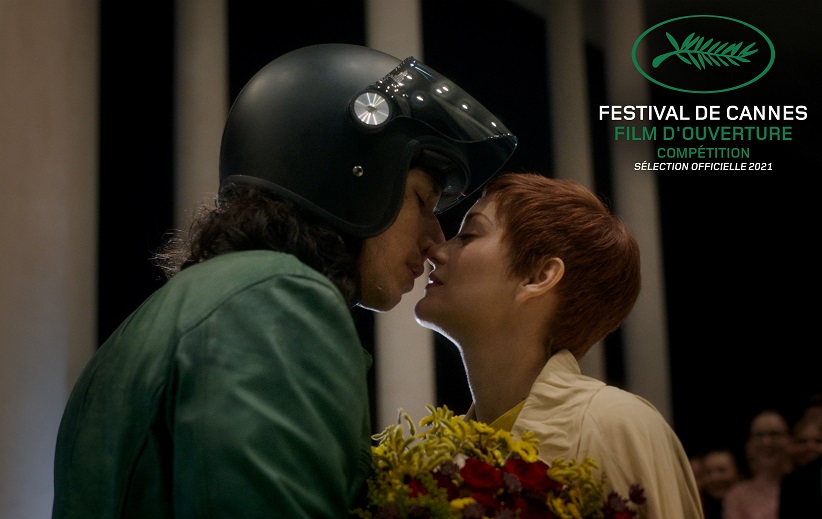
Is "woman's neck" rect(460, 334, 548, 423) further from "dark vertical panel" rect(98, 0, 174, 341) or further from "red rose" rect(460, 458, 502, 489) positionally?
"dark vertical panel" rect(98, 0, 174, 341)

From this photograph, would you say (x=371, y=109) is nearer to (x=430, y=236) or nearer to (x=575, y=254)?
(x=430, y=236)

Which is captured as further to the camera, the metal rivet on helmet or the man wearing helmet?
the metal rivet on helmet

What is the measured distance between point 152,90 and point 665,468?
2674 mm

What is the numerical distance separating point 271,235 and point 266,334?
0.39 meters

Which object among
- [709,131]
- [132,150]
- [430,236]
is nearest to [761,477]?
[709,131]

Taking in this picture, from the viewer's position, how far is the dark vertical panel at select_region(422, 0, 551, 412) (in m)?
3.85


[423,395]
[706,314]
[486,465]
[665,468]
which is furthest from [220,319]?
[706,314]

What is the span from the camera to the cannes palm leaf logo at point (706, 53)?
12.5 ft

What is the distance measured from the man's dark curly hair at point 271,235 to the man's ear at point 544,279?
0.60 meters

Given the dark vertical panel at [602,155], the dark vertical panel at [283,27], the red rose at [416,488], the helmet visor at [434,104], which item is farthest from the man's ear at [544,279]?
the dark vertical panel at [283,27]

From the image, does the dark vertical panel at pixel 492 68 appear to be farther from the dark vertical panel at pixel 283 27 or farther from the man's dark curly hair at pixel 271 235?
the man's dark curly hair at pixel 271 235

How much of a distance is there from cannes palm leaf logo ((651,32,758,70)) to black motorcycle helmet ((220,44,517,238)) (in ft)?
6.62

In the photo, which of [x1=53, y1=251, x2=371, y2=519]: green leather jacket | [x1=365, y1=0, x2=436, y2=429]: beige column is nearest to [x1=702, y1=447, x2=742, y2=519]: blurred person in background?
[x1=365, y1=0, x2=436, y2=429]: beige column

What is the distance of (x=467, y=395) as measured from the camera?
151 inches
